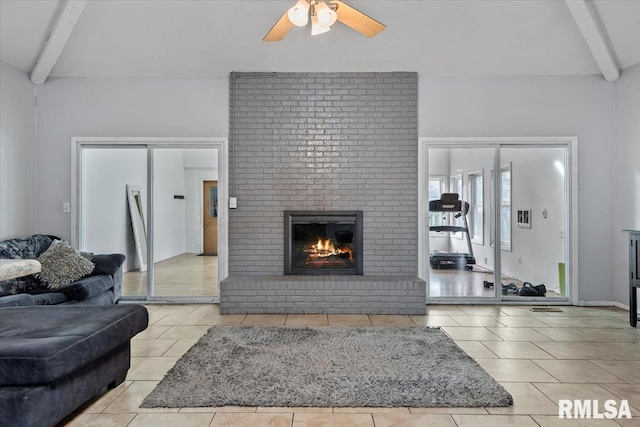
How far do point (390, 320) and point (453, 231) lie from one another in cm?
161

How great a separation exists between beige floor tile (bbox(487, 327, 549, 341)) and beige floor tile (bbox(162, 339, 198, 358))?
2792 mm

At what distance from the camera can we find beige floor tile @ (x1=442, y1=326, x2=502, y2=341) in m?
3.90

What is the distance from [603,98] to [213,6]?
4.65m

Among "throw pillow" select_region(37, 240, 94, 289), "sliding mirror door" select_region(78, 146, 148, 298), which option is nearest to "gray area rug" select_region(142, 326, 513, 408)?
"throw pillow" select_region(37, 240, 94, 289)

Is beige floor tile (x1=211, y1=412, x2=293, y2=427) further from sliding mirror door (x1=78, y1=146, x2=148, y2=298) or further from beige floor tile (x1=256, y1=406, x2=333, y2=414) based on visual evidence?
sliding mirror door (x1=78, y1=146, x2=148, y2=298)

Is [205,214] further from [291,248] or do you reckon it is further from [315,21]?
[315,21]

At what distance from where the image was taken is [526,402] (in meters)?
2.59

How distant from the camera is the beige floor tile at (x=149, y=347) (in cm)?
347

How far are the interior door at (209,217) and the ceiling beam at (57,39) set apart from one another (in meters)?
2.40

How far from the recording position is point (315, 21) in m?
3.27

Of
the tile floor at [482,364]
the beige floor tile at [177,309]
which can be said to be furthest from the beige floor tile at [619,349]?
the beige floor tile at [177,309]

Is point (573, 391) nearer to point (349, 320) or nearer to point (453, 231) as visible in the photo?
point (349, 320)

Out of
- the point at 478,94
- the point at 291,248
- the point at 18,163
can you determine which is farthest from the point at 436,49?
the point at 18,163

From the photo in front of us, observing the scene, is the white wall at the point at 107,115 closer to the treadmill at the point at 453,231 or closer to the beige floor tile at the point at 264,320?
the beige floor tile at the point at 264,320
